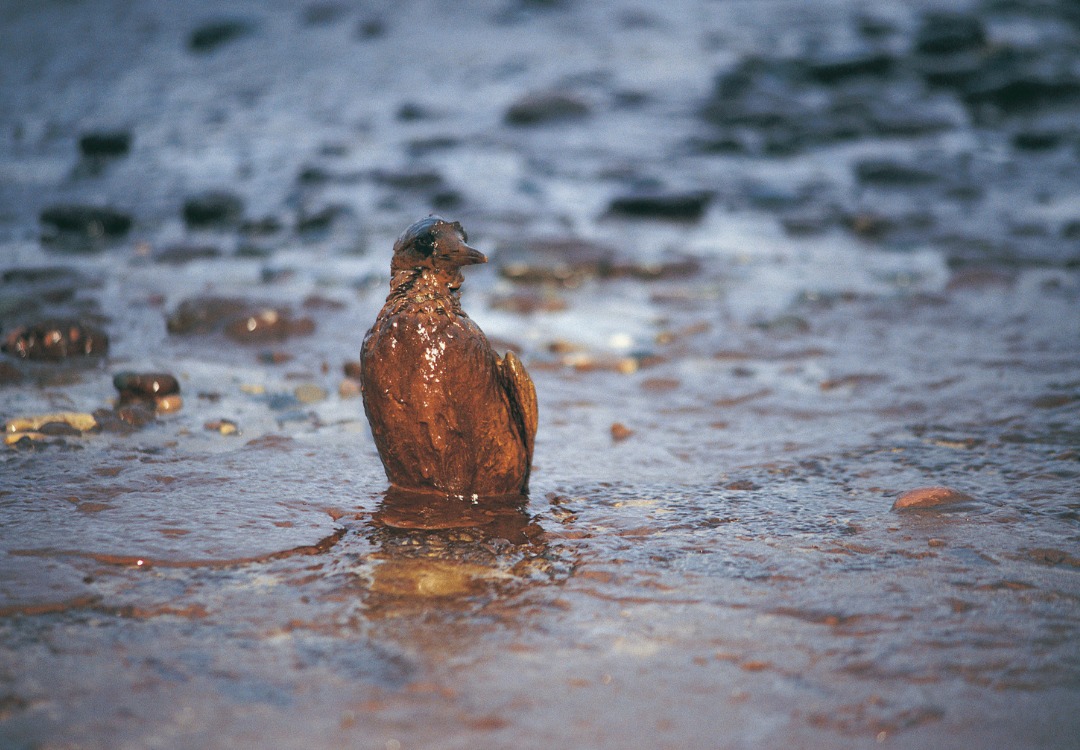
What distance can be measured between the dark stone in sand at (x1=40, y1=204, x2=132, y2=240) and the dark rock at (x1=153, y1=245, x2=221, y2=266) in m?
0.80

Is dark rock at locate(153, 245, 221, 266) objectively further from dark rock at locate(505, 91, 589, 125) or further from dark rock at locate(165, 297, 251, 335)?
dark rock at locate(505, 91, 589, 125)

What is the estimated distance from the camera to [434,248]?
342cm

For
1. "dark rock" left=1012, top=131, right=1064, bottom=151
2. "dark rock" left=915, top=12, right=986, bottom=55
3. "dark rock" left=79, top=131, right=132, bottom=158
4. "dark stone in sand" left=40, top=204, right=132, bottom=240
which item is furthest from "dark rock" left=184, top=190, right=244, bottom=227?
"dark rock" left=915, top=12, right=986, bottom=55

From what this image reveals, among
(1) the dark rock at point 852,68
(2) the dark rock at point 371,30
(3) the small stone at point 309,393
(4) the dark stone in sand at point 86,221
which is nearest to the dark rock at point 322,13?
(2) the dark rock at point 371,30

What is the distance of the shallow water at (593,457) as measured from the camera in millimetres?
2449

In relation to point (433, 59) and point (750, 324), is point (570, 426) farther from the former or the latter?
point (433, 59)

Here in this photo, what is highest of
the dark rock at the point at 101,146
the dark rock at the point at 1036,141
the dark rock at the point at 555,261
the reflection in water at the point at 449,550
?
the dark rock at the point at 101,146

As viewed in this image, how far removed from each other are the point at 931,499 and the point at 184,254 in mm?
6211

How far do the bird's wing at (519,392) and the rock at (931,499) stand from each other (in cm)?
127

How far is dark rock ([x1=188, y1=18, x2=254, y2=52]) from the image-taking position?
1540 cm

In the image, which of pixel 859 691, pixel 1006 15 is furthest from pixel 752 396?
pixel 1006 15

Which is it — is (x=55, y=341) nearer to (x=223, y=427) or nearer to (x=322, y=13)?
(x=223, y=427)

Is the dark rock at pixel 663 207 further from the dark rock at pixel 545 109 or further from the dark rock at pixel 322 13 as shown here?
the dark rock at pixel 322 13

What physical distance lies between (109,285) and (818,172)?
674 centimetres
